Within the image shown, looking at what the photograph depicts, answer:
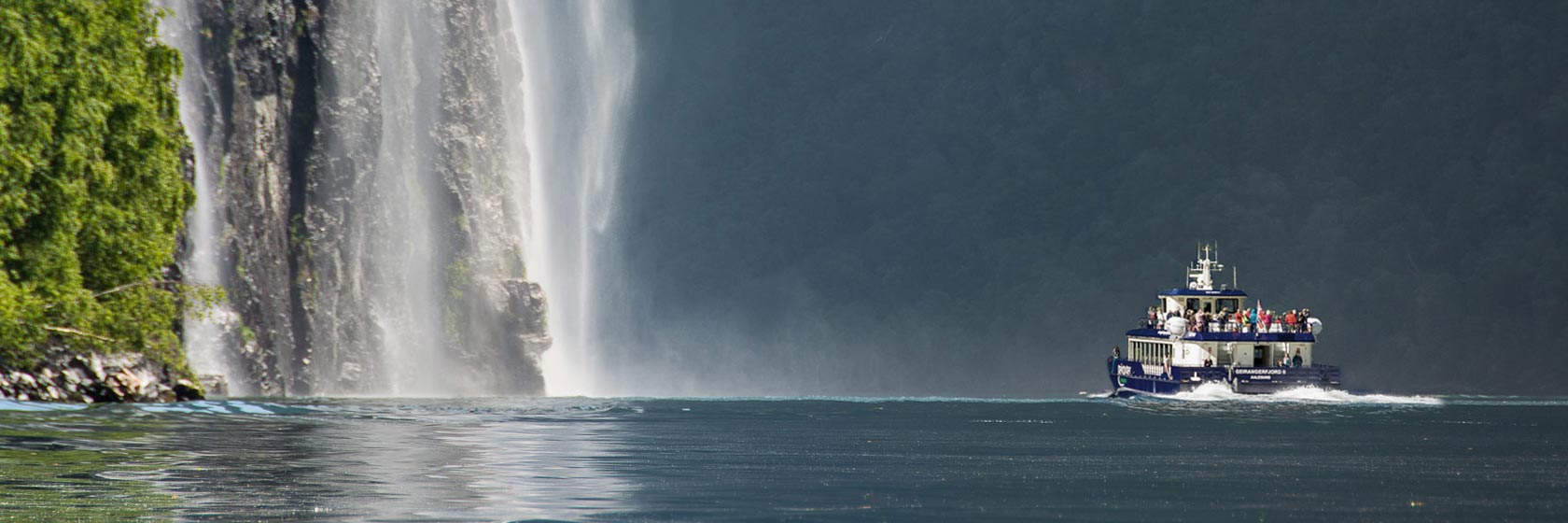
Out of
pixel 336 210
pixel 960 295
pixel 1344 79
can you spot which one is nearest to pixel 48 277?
pixel 336 210

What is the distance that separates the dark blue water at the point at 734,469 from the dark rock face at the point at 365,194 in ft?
103

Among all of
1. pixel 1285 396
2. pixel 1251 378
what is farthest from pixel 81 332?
pixel 1285 396

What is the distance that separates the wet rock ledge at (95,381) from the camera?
4662cm

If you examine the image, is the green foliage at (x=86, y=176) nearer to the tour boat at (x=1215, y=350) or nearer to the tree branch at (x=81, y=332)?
the tree branch at (x=81, y=332)

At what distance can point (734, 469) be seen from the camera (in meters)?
28.0

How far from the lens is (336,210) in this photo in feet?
284

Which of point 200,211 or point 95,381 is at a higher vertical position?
point 200,211

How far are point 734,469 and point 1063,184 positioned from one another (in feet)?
459

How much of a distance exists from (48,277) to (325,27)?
49.5 meters

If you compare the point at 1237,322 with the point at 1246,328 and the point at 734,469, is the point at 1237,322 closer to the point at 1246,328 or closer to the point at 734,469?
the point at 1246,328

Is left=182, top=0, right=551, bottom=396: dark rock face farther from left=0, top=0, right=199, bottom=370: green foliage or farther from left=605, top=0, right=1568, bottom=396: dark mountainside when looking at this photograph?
left=605, top=0, right=1568, bottom=396: dark mountainside

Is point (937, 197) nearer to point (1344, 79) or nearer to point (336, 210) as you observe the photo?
point (1344, 79)

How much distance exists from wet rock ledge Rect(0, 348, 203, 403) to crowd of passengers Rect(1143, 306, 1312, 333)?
43743mm

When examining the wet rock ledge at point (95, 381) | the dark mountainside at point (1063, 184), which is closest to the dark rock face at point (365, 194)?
the wet rock ledge at point (95, 381)
